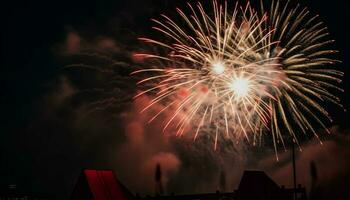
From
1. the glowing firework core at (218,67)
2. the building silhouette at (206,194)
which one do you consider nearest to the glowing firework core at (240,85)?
the glowing firework core at (218,67)

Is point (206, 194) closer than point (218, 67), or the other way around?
point (218, 67)

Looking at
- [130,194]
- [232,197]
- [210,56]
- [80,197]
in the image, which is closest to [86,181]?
[80,197]

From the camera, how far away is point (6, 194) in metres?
55.7

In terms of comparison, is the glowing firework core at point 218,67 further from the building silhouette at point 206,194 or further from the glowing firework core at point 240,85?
the building silhouette at point 206,194

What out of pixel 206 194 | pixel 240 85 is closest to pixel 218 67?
pixel 240 85

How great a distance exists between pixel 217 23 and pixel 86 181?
71.3ft

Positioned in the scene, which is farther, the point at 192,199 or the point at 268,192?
the point at 192,199

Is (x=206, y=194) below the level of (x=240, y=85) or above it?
below

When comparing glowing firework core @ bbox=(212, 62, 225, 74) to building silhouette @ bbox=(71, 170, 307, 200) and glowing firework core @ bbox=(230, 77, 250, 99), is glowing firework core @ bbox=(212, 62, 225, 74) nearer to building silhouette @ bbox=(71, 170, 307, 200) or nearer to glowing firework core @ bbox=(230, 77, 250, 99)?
glowing firework core @ bbox=(230, 77, 250, 99)

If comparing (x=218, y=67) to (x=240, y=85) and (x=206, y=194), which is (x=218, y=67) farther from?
(x=206, y=194)

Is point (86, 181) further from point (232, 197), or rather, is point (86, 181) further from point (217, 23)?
point (217, 23)

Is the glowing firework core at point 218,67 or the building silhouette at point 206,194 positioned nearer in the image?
the glowing firework core at point 218,67

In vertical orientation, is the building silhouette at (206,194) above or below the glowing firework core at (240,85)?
below

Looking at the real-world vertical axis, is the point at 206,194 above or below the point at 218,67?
below
